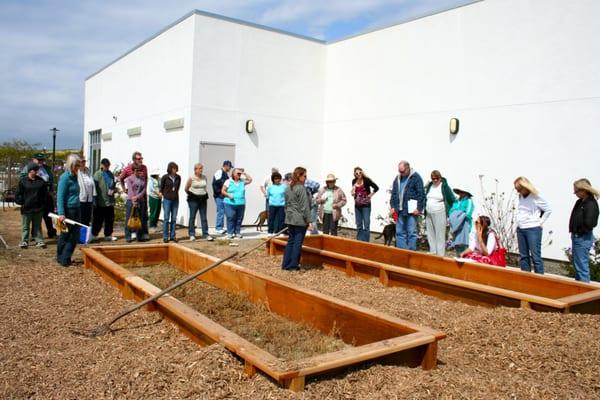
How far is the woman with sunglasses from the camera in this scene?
872cm

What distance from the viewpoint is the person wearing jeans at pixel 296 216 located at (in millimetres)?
7535

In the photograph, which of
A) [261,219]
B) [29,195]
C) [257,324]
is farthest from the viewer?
[261,219]

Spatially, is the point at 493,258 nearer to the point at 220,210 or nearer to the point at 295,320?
the point at 295,320

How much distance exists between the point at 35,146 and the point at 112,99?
998 centimetres

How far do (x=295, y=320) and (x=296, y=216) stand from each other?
2.59m

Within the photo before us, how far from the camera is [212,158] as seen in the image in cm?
1291

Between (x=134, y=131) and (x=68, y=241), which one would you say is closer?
(x=68, y=241)

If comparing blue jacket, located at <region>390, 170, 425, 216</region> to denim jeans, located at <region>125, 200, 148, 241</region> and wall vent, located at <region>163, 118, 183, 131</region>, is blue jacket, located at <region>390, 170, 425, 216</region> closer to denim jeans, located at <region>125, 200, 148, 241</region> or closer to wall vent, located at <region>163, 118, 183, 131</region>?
denim jeans, located at <region>125, 200, 148, 241</region>

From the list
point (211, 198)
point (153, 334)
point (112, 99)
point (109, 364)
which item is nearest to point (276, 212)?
point (211, 198)

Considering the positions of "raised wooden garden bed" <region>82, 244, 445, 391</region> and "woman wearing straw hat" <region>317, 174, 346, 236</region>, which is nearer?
"raised wooden garden bed" <region>82, 244, 445, 391</region>

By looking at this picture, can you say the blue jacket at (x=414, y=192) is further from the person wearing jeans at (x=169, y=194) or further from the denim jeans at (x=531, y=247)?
the person wearing jeans at (x=169, y=194)

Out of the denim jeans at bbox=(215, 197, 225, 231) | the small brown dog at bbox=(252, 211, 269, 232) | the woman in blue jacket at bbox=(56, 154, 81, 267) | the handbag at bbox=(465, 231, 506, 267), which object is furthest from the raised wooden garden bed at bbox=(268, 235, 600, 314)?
the small brown dog at bbox=(252, 211, 269, 232)

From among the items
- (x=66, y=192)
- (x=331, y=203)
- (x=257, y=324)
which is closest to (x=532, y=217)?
(x=257, y=324)

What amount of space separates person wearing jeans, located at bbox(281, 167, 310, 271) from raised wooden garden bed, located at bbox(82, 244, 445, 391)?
1.36 metres
